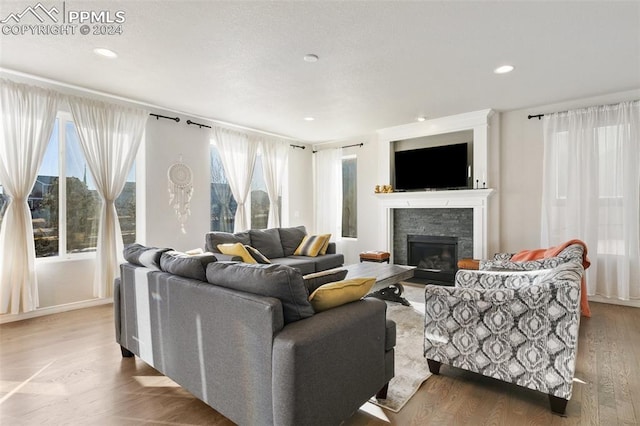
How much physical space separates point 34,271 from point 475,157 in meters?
6.03

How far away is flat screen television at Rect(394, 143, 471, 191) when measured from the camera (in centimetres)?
536

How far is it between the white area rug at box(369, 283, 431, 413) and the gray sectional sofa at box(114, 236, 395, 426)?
0.13 m

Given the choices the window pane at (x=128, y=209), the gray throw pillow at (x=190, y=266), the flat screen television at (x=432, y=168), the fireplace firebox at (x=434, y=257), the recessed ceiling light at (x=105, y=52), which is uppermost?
the recessed ceiling light at (x=105, y=52)

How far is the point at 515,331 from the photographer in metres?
2.07

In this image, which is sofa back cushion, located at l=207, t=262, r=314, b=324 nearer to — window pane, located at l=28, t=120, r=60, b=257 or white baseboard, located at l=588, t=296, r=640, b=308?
window pane, located at l=28, t=120, r=60, b=257

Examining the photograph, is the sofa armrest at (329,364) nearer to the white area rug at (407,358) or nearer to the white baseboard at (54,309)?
the white area rug at (407,358)

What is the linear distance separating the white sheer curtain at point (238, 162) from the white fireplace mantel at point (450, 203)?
8.00 feet

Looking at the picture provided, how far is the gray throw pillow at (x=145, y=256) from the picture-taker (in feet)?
7.91

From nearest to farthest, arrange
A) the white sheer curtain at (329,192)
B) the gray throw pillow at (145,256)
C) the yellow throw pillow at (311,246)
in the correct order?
1. the gray throw pillow at (145,256)
2. the yellow throw pillow at (311,246)
3. the white sheer curtain at (329,192)

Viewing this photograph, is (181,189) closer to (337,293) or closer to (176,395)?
(176,395)

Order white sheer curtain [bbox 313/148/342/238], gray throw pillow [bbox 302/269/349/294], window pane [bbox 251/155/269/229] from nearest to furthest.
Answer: gray throw pillow [bbox 302/269/349/294] → window pane [bbox 251/155/269/229] → white sheer curtain [bbox 313/148/342/238]

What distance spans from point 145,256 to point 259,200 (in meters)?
4.05

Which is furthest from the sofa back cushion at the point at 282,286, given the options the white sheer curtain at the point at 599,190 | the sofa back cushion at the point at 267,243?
the white sheer curtain at the point at 599,190

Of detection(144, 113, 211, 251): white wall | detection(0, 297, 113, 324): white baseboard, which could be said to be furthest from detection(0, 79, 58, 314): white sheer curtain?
detection(144, 113, 211, 251): white wall
